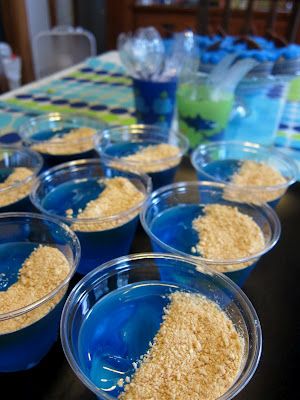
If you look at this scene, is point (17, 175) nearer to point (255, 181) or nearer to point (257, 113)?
point (255, 181)

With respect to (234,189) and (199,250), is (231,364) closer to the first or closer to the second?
(199,250)

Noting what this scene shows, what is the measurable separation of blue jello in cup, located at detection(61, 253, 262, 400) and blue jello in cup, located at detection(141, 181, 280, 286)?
0.04 m

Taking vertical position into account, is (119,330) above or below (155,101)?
below

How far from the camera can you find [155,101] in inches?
44.4

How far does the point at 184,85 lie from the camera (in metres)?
1.10

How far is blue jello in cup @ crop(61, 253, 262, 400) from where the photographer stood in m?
0.48

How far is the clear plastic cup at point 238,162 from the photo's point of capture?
2.75 ft

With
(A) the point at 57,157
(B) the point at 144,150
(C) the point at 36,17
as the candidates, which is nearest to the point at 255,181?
(B) the point at 144,150

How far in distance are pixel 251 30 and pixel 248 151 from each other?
95 cm

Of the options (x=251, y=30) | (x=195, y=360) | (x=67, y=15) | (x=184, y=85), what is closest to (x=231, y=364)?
(x=195, y=360)

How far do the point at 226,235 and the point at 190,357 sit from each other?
0.94ft

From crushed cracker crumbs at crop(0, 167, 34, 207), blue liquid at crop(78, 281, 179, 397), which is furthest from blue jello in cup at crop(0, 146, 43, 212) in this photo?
blue liquid at crop(78, 281, 179, 397)

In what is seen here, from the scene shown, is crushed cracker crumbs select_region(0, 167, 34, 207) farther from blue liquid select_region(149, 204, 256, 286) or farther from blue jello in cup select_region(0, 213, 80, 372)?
blue liquid select_region(149, 204, 256, 286)

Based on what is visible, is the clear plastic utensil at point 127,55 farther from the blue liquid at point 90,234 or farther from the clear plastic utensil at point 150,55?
the blue liquid at point 90,234
